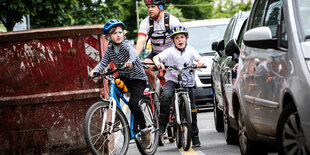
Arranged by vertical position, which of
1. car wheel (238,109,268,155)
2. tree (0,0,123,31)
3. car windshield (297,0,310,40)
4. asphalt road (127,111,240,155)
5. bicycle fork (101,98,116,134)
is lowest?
asphalt road (127,111,240,155)

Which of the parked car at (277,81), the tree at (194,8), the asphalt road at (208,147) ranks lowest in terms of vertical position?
the asphalt road at (208,147)

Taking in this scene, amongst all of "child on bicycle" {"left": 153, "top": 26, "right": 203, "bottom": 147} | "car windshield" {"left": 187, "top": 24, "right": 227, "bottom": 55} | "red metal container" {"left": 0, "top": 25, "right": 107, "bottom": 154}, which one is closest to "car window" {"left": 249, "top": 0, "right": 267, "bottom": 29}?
"child on bicycle" {"left": 153, "top": 26, "right": 203, "bottom": 147}

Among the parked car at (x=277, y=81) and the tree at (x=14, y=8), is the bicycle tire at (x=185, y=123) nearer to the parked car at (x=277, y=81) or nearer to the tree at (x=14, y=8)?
the parked car at (x=277, y=81)

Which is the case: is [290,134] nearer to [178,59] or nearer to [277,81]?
[277,81]

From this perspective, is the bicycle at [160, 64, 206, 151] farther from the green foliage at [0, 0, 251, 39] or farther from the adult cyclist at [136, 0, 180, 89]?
the green foliage at [0, 0, 251, 39]

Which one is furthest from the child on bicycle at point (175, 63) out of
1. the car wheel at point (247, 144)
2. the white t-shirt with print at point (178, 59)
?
the car wheel at point (247, 144)

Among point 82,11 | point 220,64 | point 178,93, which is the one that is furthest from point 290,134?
point 82,11

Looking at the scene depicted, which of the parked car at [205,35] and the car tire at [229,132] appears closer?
the car tire at [229,132]

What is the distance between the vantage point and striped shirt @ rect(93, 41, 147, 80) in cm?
755

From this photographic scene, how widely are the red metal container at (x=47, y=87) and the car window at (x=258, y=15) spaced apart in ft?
6.63

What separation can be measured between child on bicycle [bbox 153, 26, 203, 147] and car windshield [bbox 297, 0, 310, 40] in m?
3.42

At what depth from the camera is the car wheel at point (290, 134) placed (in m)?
4.44

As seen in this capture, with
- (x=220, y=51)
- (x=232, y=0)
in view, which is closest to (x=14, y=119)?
(x=220, y=51)

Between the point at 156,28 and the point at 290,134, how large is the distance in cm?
482
